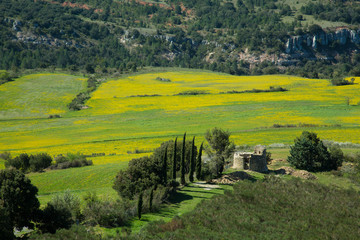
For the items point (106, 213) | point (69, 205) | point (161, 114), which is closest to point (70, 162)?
point (69, 205)

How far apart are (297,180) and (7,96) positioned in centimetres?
10618

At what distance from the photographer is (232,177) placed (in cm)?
4778

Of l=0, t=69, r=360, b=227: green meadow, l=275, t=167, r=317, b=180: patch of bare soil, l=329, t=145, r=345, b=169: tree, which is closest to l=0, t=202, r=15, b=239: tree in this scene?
l=0, t=69, r=360, b=227: green meadow

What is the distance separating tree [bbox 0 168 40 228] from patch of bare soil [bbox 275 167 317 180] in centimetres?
3150

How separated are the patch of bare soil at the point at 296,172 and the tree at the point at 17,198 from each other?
3150cm

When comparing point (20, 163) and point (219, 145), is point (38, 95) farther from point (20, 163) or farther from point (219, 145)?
point (219, 145)

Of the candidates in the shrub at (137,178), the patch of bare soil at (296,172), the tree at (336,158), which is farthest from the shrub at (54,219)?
the tree at (336,158)

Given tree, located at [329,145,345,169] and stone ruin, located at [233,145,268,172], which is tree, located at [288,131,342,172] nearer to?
tree, located at [329,145,345,169]

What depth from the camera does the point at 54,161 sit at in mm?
60719

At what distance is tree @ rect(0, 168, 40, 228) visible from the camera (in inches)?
1270

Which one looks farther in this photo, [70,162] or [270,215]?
[70,162]

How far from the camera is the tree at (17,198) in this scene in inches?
1270

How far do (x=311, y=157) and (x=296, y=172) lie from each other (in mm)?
4671

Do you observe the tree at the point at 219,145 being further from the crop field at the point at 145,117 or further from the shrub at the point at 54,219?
the shrub at the point at 54,219
